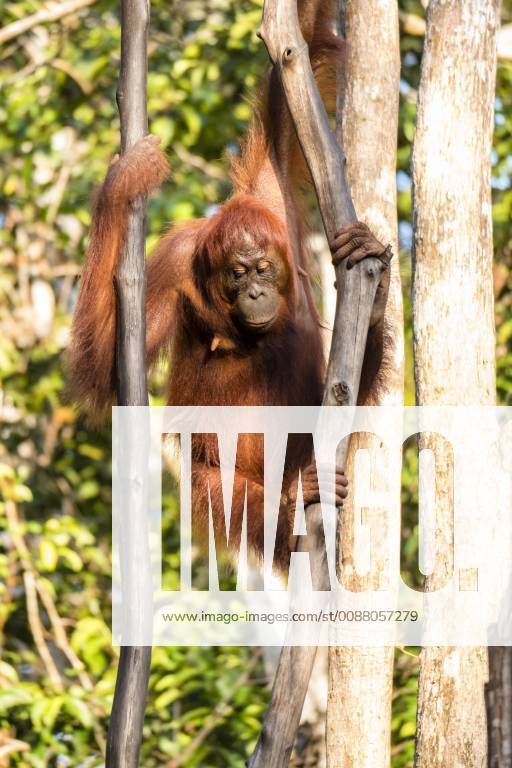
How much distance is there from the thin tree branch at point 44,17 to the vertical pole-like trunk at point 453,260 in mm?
2952

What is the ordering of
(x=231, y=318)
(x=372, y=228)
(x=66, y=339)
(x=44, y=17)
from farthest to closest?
1. (x=66, y=339)
2. (x=44, y=17)
3. (x=231, y=318)
4. (x=372, y=228)

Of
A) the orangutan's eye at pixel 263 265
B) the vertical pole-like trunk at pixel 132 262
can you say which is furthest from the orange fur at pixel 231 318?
the vertical pole-like trunk at pixel 132 262

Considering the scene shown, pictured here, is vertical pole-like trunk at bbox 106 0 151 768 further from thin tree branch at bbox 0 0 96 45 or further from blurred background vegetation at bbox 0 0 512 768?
thin tree branch at bbox 0 0 96 45

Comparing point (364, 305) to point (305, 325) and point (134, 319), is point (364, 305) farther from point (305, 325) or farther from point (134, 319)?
point (305, 325)

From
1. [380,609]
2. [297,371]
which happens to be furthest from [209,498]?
[380,609]

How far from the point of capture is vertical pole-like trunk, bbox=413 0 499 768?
350cm

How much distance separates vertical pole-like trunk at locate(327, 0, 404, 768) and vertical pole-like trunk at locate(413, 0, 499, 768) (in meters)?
0.18

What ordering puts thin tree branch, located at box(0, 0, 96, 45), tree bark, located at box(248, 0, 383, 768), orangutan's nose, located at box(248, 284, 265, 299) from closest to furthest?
tree bark, located at box(248, 0, 383, 768) → orangutan's nose, located at box(248, 284, 265, 299) → thin tree branch, located at box(0, 0, 96, 45)

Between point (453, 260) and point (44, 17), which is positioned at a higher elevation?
point (44, 17)

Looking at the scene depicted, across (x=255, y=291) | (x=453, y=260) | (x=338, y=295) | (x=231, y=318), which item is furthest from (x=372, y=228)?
(x=338, y=295)

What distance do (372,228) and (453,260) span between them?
38 cm

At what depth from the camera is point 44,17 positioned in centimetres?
608

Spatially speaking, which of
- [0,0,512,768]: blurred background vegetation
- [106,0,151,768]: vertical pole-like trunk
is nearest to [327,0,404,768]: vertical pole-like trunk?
[106,0,151,768]: vertical pole-like trunk

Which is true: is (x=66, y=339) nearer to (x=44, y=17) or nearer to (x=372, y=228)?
(x=44, y=17)
